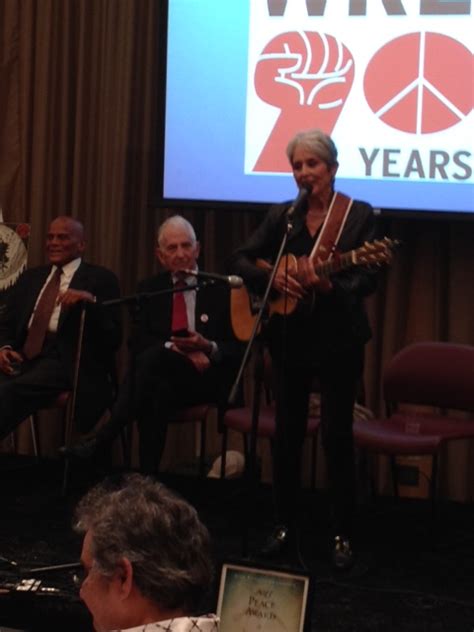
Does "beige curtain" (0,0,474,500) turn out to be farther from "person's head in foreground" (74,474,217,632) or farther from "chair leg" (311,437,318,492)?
"person's head in foreground" (74,474,217,632)

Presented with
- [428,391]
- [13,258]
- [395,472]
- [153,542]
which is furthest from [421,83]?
[153,542]

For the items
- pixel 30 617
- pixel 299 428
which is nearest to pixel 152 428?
pixel 299 428

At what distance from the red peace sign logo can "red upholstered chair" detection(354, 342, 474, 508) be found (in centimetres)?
100

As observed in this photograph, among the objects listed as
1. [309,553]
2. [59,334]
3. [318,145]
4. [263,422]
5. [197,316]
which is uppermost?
[318,145]

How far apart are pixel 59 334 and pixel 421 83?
1.93m

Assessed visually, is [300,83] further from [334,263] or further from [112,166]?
[334,263]

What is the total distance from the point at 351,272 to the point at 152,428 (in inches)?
52.3

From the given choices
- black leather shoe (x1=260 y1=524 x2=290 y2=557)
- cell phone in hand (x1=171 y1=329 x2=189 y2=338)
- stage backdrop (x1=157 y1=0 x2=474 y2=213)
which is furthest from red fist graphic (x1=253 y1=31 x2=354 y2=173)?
black leather shoe (x1=260 y1=524 x2=290 y2=557)

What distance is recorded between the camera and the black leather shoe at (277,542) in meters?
3.95

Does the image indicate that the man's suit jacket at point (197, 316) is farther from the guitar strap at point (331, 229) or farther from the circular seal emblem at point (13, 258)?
the guitar strap at point (331, 229)

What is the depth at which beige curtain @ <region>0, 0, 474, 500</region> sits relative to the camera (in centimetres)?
528

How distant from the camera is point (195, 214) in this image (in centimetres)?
555

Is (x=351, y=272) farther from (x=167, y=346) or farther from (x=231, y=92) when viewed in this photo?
(x=231, y=92)

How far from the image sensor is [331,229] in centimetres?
380
